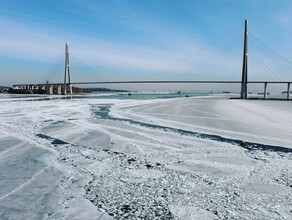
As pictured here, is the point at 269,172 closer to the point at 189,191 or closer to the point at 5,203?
the point at 189,191

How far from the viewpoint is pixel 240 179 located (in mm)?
3844

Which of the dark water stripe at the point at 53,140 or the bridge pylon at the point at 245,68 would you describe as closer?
the dark water stripe at the point at 53,140

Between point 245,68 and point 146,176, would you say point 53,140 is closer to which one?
point 146,176

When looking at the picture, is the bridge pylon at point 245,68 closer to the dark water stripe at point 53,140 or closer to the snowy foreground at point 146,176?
the snowy foreground at point 146,176

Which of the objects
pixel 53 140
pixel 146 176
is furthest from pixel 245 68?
pixel 146 176

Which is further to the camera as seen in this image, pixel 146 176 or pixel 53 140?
pixel 53 140

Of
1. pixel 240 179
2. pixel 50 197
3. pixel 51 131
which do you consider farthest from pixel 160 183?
pixel 51 131

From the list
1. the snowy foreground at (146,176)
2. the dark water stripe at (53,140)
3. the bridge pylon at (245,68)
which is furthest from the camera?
the bridge pylon at (245,68)

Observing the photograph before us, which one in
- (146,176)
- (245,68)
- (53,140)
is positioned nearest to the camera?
(146,176)

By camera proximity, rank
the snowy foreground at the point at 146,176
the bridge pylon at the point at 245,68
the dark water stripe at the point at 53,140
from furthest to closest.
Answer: the bridge pylon at the point at 245,68 → the dark water stripe at the point at 53,140 → the snowy foreground at the point at 146,176

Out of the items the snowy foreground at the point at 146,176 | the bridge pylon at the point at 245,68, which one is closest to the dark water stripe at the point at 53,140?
the snowy foreground at the point at 146,176

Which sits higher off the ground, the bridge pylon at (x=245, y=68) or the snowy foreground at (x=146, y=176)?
the bridge pylon at (x=245, y=68)

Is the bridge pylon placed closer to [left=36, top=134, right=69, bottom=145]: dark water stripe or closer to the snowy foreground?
the snowy foreground

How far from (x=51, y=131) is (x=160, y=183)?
518cm
